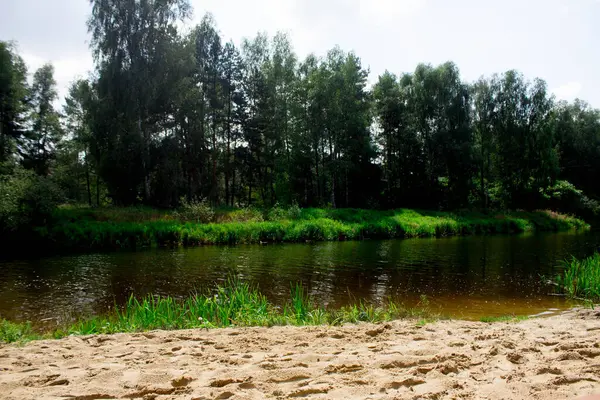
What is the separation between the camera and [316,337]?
243 inches

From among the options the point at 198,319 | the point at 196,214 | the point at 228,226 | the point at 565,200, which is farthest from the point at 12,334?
the point at 565,200

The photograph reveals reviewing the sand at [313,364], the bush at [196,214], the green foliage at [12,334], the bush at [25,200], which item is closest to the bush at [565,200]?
the bush at [196,214]

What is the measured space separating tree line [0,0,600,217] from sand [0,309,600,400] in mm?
27244

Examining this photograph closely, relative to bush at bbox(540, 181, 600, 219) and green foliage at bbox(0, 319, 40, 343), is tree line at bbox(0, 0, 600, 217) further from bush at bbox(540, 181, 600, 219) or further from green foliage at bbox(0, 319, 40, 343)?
green foliage at bbox(0, 319, 40, 343)

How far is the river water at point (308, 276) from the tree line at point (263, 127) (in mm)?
14439

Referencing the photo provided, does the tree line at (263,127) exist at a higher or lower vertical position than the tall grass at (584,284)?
higher

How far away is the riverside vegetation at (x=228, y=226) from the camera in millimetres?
23781

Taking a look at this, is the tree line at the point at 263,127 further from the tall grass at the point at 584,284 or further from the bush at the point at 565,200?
the tall grass at the point at 584,284

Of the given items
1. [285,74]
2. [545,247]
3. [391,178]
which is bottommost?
[545,247]

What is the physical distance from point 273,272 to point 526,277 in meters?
9.36

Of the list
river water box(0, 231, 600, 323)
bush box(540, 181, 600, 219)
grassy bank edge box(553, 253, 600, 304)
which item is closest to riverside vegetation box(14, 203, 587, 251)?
river water box(0, 231, 600, 323)

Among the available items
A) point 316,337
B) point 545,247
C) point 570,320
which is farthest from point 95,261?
point 545,247

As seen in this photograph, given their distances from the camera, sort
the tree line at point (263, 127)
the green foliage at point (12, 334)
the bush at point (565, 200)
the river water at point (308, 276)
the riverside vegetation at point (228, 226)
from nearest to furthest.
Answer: the green foliage at point (12, 334) < the river water at point (308, 276) < the riverside vegetation at point (228, 226) < the tree line at point (263, 127) < the bush at point (565, 200)

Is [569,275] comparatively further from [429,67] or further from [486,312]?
[429,67]
